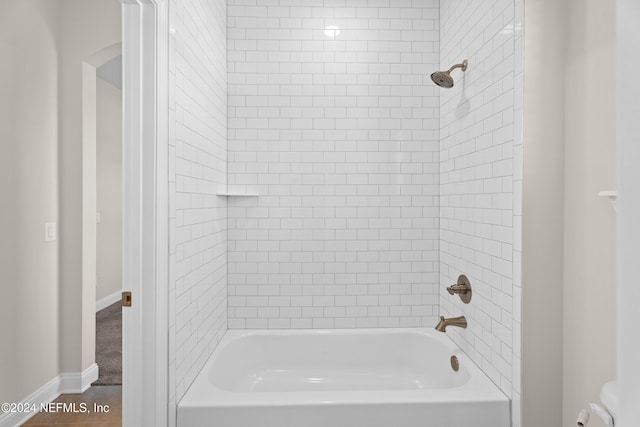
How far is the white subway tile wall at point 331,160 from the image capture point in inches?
99.2

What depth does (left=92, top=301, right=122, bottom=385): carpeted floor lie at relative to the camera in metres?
3.02

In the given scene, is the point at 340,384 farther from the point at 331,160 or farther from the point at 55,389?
the point at 55,389

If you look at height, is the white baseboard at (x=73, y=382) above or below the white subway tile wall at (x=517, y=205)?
below

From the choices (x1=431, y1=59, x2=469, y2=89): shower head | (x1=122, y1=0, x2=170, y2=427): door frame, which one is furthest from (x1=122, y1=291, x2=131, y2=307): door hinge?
(x1=431, y1=59, x2=469, y2=89): shower head

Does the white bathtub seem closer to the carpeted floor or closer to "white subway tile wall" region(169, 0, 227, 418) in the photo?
"white subway tile wall" region(169, 0, 227, 418)

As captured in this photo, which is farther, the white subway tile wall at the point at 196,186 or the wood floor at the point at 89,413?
the wood floor at the point at 89,413

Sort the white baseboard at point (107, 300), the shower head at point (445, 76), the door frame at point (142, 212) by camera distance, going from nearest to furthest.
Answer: the door frame at point (142, 212), the shower head at point (445, 76), the white baseboard at point (107, 300)

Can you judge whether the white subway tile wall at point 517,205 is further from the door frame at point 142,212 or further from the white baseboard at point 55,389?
the white baseboard at point 55,389

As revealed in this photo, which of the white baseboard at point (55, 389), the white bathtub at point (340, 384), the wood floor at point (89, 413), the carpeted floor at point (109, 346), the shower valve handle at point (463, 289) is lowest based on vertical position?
the wood floor at point (89, 413)

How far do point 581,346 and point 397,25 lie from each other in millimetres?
2059

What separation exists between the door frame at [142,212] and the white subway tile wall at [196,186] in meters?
0.11

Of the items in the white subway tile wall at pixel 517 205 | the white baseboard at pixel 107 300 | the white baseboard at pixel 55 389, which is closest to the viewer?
the white subway tile wall at pixel 517 205

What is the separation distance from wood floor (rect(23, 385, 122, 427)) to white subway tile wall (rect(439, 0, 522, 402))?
Answer: 7.13 feet

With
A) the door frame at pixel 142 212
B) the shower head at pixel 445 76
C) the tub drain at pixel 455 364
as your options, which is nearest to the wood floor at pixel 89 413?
the door frame at pixel 142 212
